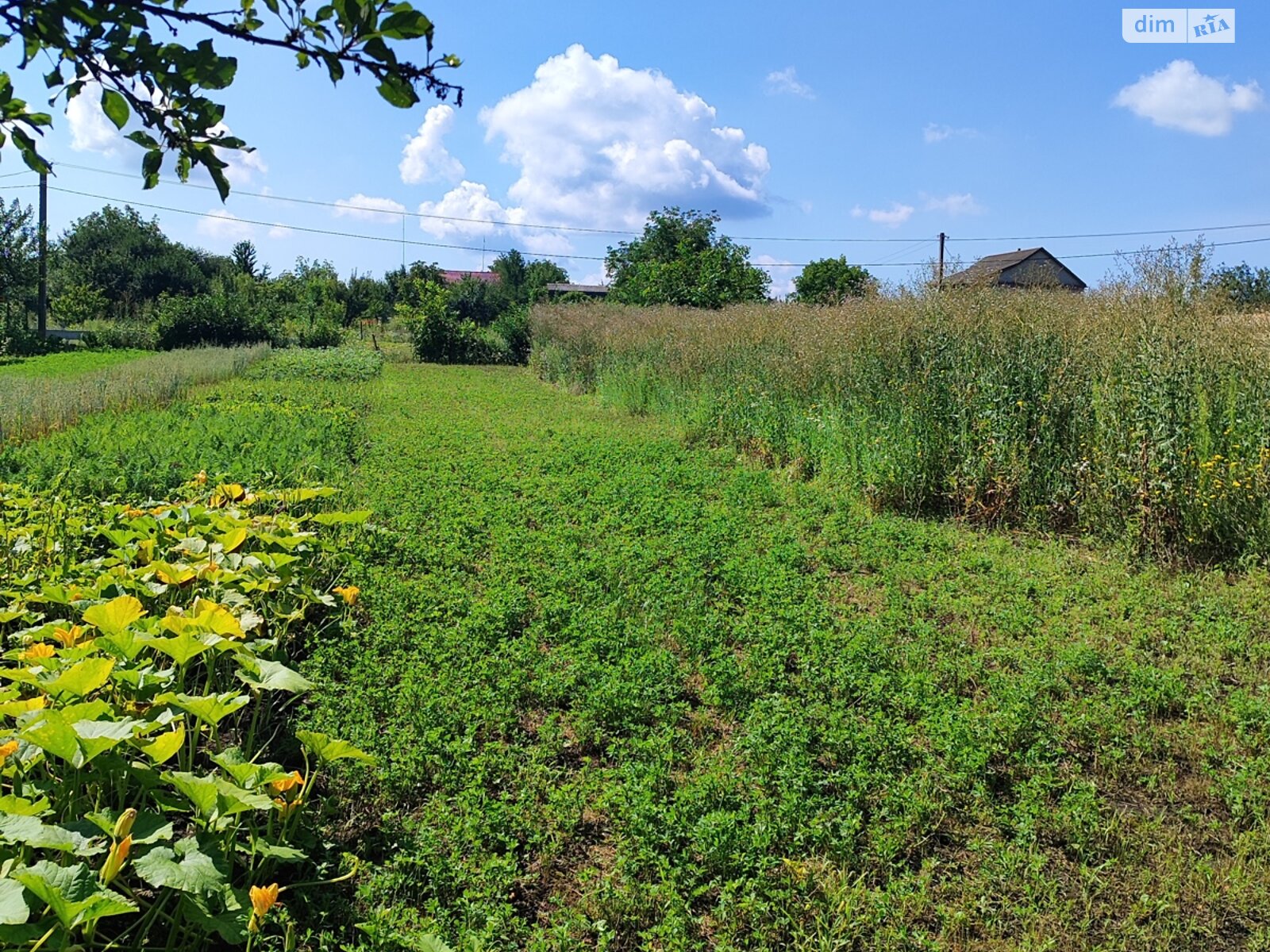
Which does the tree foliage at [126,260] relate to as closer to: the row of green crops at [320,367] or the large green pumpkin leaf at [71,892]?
the row of green crops at [320,367]

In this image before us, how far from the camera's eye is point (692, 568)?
515cm

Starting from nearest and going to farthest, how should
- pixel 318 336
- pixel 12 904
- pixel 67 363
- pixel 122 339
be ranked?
1. pixel 12 904
2. pixel 67 363
3. pixel 122 339
4. pixel 318 336

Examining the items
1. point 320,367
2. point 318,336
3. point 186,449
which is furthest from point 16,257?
point 186,449

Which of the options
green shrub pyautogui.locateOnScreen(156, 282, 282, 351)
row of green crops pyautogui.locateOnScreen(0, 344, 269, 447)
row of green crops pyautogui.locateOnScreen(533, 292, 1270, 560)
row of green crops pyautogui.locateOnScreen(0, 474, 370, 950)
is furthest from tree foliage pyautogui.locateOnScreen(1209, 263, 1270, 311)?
green shrub pyautogui.locateOnScreen(156, 282, 282, 351)

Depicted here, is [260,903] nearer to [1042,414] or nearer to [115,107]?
[115,107]

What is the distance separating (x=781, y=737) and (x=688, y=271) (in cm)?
2251

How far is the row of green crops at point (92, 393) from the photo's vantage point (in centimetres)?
873

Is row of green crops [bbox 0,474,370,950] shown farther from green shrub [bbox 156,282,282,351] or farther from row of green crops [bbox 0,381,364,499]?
green shrub [bbox 156,282,282,351]

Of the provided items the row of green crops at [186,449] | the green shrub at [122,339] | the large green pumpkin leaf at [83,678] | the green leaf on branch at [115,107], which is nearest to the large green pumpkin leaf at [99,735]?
the large green pumpkin leaf at [83,678]

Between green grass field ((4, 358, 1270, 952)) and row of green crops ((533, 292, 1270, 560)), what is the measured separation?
1.52 ft

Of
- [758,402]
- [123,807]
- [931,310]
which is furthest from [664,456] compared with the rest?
[123,807]

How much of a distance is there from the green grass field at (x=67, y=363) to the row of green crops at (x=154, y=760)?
16296 millimetres

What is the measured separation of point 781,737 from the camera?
312 centimetres

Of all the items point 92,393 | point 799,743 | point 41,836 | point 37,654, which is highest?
point 92,393
